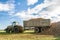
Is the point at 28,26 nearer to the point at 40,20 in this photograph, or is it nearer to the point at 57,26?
the point at 40,20

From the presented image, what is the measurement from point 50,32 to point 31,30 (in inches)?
226

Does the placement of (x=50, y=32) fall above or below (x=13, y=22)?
below

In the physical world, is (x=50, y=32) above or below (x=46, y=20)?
below

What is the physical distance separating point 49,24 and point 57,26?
2.24 metres

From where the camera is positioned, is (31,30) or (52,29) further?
(31,30)

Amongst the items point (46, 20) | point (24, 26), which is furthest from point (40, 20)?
point (24, 26)

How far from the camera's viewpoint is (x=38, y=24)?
1385 inches

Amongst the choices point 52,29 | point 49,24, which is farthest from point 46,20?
point 52,29

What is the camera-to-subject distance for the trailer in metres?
34.9

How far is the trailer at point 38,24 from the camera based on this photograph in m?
34.9

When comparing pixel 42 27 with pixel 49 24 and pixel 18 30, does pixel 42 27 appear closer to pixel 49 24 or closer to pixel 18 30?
pixel 49 24

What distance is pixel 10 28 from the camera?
34.9m

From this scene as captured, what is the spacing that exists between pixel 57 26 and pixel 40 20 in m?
3.85

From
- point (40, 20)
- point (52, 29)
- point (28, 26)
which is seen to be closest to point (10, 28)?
point (28, 26)
